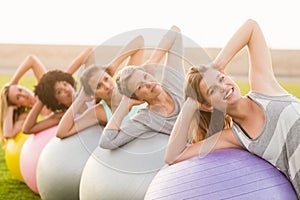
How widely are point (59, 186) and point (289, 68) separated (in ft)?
66.7

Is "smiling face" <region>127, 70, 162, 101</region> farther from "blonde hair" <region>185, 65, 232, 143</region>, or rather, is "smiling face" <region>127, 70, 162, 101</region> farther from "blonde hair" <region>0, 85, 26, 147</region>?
"blonde hair" <region>0, 85, 26, 147</region>

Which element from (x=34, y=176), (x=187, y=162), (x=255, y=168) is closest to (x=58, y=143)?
(x=34, y=176)

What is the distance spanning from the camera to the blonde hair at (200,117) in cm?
365

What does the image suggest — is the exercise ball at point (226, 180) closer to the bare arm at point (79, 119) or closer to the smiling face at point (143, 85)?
the smiling face at point (143, 85)

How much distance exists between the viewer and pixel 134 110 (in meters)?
4.86

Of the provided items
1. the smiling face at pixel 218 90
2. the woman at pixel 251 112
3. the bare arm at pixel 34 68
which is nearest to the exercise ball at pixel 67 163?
the woman at pixel 251 112

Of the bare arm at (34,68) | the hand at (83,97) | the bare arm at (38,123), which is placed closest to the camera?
the hand at (83,97)

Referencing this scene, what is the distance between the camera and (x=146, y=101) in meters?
4.42

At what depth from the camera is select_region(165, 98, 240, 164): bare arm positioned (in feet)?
12.2

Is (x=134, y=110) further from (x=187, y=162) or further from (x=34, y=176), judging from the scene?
(x=34, y=176)

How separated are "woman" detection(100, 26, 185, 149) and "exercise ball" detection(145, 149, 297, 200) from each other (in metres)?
0.75

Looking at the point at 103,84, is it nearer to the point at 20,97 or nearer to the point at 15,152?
the point at 15,152

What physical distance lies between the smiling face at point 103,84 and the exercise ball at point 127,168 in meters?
0.49

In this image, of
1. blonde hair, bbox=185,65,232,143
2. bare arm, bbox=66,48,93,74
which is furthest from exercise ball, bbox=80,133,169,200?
bare arm, bbox=66,48,93,74
